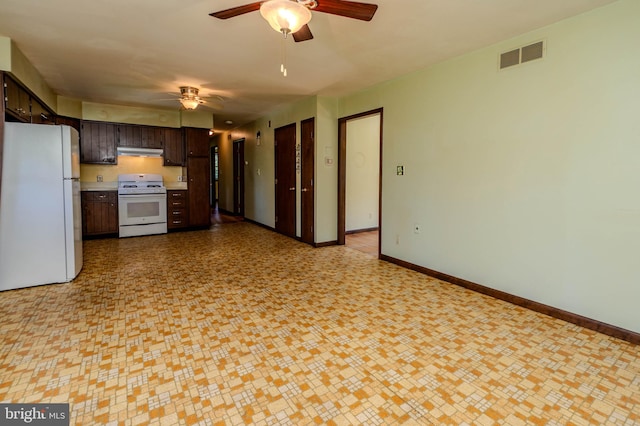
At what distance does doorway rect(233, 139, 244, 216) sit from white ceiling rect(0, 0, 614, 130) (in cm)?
394

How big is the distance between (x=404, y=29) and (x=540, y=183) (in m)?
1.91

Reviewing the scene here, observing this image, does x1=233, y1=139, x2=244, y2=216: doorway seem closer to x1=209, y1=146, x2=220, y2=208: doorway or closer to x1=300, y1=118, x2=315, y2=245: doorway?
x1=209, y1=146, x2=220, y2=208: doorway

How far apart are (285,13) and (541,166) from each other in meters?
2.59

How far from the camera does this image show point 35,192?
11.3 ft

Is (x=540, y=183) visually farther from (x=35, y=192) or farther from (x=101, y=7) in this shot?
(x=35, y=192)

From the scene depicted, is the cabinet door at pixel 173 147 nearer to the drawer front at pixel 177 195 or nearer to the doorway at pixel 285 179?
the drawer front at pixel 177 195

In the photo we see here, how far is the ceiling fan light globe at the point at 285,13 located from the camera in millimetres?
1932

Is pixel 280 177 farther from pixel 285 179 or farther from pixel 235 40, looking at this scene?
pixel 235 40

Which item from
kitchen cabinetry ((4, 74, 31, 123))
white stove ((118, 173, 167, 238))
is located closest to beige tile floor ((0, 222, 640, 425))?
kitchen cabinetry ((4, 74, 31, 123))

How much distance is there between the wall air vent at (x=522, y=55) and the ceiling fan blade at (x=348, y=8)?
1.78m

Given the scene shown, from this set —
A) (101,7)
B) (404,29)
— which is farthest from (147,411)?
(404,29)

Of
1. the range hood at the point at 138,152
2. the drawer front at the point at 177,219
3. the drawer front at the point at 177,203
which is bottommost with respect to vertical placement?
the drawer front at the point at 177,219

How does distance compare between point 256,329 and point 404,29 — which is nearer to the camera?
point 256,329

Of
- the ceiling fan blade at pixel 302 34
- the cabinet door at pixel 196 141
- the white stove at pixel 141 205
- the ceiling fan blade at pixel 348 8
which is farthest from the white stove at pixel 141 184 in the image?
the ceiling fan blade at pixel 348 8
